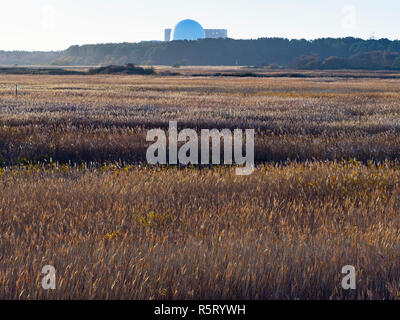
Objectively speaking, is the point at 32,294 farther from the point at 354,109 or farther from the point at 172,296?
the point at 354,109

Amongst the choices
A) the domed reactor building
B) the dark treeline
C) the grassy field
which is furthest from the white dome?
the grassy field

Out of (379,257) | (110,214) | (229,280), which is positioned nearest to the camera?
(229,280)

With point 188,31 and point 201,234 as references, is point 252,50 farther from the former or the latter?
point 201,234

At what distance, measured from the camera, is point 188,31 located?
16200 centimetres

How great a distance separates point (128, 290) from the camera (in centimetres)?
339

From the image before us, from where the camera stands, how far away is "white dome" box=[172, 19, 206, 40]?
158 meters

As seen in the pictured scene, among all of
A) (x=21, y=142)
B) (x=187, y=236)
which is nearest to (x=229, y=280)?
(x=187, y=236)

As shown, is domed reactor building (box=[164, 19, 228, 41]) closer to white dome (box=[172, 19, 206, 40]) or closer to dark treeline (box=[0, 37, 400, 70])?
white dome (box=[172, 19, 206, 40])

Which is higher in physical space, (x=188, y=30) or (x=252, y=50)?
(x=188, y=30)

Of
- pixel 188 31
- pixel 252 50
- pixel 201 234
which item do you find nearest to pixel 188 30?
pixel 188 31

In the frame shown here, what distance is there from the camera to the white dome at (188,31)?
158000 mm

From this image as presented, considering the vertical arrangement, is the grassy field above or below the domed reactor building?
below

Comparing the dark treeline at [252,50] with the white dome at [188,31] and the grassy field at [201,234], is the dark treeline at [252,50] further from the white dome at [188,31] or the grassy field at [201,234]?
the grassy field at [201,234]

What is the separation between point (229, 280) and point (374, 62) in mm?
128362
